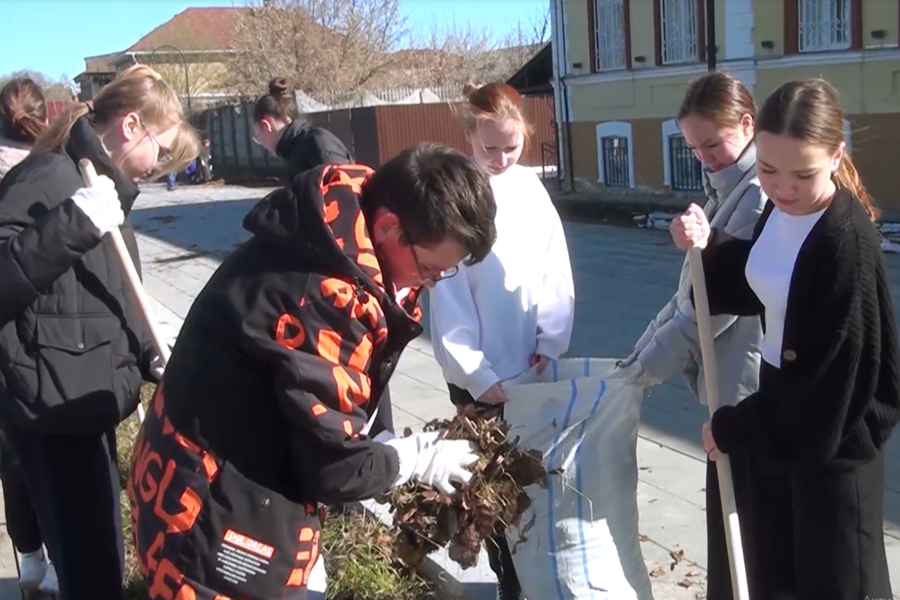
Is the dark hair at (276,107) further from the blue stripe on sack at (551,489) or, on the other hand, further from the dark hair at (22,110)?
the blue stripe on sack at (551,489)

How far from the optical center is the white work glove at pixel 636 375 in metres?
2.84

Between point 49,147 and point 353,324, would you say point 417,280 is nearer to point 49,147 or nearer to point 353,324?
point 353,324

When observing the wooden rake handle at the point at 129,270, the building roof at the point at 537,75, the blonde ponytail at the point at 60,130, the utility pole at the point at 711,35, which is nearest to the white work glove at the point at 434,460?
the wooden rake handle at the point at 129,270

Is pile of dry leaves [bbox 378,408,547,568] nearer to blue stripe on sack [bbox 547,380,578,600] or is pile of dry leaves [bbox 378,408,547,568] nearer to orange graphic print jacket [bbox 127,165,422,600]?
blue stripe on sack [bbox 547,380,578,600]

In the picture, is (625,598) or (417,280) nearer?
(417,280)

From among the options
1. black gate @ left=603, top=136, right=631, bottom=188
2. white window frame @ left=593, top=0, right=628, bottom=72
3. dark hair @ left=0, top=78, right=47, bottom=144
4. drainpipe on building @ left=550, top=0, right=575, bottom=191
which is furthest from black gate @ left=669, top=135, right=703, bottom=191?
dark hair @ left=0, top=78, right=47, bottom=144

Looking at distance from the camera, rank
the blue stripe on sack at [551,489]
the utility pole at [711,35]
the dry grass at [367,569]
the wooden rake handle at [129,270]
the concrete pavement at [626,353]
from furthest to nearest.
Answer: the utility pole at [711,35], the concrete pavement at [626,353], the dry grass at [367,569], the blue stripe on sack at [551,489], the wooden rake handle at [129,270]

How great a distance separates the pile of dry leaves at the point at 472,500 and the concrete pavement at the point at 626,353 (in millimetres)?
1095

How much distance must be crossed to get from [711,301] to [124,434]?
11.7 ft

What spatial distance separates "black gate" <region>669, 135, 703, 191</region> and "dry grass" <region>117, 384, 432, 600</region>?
12.4 metres

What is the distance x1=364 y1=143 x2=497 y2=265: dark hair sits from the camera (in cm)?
178

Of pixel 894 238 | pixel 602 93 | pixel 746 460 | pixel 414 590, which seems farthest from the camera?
pixel 602 93

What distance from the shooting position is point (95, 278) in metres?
2.72

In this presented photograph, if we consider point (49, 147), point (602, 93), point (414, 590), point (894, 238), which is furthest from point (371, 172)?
point (602, 93)
